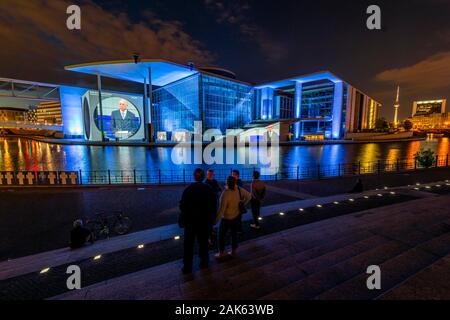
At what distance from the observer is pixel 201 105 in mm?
50500

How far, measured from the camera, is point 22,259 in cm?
432

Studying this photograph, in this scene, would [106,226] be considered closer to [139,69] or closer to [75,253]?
[75,253]

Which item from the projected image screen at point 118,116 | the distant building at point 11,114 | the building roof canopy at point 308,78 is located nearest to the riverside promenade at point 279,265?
the projected image screen at point 118,116

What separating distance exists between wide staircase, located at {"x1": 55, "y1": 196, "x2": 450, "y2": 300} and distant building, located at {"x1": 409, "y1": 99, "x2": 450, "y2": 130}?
19356 cm

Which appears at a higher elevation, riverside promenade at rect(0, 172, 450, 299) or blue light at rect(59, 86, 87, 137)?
blue light at rect(59, 86, 87, 137)

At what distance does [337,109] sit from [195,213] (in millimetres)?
76131

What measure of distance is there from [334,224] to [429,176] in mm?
13514

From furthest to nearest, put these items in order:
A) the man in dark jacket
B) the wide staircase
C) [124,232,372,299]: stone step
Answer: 1. the man in dark jacket
2. [124,232,372,299]: stone step
3. the wide staircase

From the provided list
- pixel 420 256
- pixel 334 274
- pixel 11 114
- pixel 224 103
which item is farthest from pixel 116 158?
pixel 11 114

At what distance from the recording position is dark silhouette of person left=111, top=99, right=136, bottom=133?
59.3m

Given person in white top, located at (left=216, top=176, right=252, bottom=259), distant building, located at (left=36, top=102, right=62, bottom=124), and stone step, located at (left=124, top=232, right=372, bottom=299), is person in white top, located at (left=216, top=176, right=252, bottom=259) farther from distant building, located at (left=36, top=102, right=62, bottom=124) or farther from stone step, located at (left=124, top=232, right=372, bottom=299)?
distant building, located at (left=36, top=102, right=62, bottom=124)

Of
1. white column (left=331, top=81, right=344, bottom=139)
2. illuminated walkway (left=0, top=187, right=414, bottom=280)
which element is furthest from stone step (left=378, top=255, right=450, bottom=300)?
white column (left=331, top=81, right=344, bottom=139)

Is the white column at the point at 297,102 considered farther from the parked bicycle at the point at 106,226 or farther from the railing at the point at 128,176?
the parked bicycle at the point at 106,226

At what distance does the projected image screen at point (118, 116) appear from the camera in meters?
58.8
